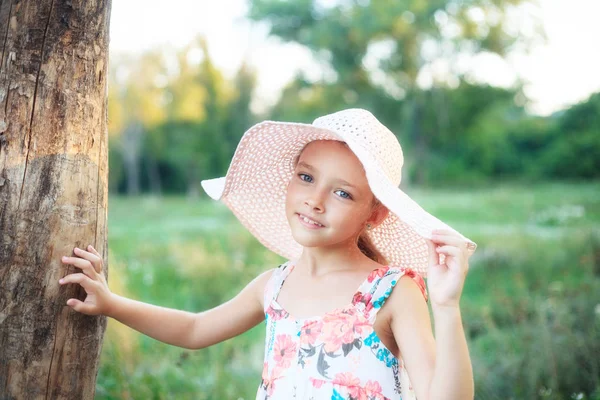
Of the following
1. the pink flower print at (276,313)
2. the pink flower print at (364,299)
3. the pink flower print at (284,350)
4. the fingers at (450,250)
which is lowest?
the pink flower print at (284,350)

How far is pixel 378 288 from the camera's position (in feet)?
6.12

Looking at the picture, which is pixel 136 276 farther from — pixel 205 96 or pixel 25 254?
pixel 205 96

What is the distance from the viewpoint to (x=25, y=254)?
1785 mm

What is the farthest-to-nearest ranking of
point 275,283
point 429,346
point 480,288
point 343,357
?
point 480,288, point 275,283, point 343,357, point 429,346

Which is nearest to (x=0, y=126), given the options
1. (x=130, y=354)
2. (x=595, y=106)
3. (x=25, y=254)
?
(x=25, y=254)

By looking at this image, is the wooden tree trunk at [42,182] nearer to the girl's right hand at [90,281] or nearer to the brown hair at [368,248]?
the girl's right hand at [90,281]

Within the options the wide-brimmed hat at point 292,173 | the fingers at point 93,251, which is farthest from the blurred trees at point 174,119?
the fingers at point 93,251

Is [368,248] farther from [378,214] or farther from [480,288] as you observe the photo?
[480,288]

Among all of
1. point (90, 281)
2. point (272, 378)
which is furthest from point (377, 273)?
point (90, 281)

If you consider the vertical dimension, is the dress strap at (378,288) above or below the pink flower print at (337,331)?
above

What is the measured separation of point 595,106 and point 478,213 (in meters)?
3.18

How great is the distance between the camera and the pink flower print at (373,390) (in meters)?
1.80

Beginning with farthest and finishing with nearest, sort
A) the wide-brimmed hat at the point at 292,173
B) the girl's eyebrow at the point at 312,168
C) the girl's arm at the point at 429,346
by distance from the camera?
the girl's eyebrow at the point at 312,168, the wide-brimmed hat at the point at 292,173, the girl's arm at the point at 429,346

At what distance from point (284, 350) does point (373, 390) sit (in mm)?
307
